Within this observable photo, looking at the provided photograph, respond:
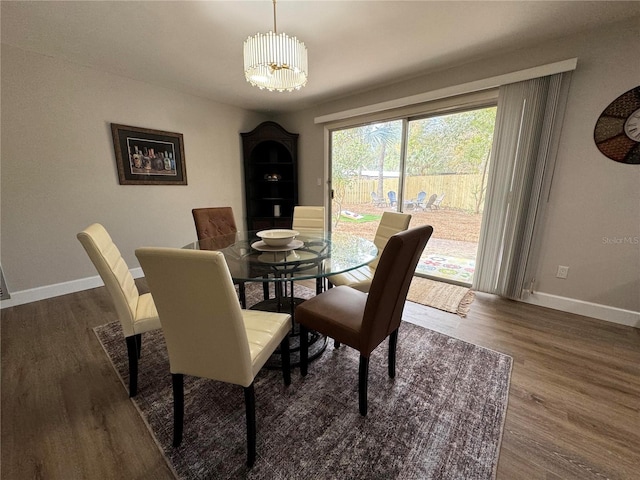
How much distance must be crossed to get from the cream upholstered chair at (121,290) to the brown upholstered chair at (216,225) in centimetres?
89

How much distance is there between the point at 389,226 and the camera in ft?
7.04

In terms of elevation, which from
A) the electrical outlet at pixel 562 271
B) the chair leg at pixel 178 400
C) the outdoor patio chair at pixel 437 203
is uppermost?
the outdoor patio chair at pixel 437 203

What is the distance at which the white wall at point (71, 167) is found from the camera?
2266 millimetres

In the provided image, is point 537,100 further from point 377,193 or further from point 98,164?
point 98,164

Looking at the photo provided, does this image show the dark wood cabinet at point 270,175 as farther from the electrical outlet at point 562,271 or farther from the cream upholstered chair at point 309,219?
the electrical outlet at point 562,271

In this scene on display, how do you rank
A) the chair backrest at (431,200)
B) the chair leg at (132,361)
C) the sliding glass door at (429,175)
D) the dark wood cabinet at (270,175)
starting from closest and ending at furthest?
the chair leg at (132,361) < the sliding glass door at (429,175) < the chair backrest at (431,200) < the dark wood cabinet at (270,175)

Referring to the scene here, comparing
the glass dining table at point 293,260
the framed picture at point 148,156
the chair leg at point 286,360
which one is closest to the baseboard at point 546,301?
the framed picture at point 148,156

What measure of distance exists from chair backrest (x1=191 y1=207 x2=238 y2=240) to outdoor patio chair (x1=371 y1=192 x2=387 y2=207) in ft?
6.34

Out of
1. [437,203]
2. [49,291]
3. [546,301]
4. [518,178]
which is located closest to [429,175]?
[437,203]

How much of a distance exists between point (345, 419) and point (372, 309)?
2.03ft

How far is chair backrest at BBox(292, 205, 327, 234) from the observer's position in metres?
2.81

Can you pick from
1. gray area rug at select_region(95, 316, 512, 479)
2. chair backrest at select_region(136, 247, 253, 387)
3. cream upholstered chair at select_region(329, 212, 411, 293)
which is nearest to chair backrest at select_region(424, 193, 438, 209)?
cream upholstered chair at select_region(329, 212, 411, 293)

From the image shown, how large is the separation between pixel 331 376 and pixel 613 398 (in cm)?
158

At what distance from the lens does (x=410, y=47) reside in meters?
2.16
